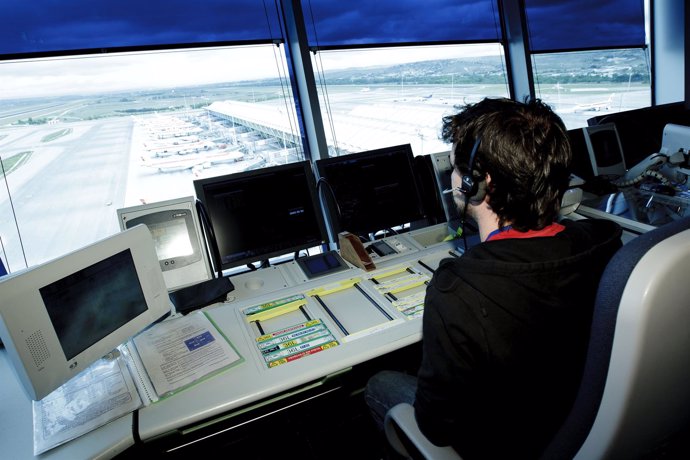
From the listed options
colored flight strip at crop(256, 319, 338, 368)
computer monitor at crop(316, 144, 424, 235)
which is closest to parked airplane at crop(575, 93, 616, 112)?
computer monitor at crop(316, 144, 424, 235)

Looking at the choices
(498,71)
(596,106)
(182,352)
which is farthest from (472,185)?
(596,106)

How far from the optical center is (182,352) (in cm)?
145

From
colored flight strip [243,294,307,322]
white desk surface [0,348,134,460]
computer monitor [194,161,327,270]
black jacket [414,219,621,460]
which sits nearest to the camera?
black jacket [414,219,621,460]

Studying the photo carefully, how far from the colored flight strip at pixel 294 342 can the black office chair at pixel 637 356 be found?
0.78 m

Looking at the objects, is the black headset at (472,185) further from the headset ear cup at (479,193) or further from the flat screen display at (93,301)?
the flat screen display at (93,301)

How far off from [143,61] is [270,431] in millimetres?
2316

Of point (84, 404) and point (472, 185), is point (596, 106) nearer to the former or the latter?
point (472, 185)

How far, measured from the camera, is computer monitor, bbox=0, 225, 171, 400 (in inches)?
45.4

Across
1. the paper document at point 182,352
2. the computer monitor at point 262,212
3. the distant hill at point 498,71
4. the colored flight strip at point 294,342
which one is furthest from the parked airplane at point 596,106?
the paper document at point 182,352

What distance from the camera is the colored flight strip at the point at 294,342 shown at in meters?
1.39

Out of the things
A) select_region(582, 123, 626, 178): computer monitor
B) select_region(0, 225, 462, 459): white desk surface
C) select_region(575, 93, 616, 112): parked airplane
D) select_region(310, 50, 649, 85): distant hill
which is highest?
select_region(310, 50, 649, 85): distant hill

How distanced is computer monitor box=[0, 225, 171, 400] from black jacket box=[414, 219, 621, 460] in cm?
108

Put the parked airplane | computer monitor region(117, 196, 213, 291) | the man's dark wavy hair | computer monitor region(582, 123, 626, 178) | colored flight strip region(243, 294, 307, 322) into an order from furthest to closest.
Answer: the parked airplane
computer monitor region(582, 123, 626, 178)
computer monitor region(117, 196, 213, 291)
colored flight strip region(243, 294, 307, 322)
the man's dark wavy hair

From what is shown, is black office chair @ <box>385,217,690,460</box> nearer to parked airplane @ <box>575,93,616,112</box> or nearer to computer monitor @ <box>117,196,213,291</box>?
computer monitor @ <box>117,196,213,291</box>
